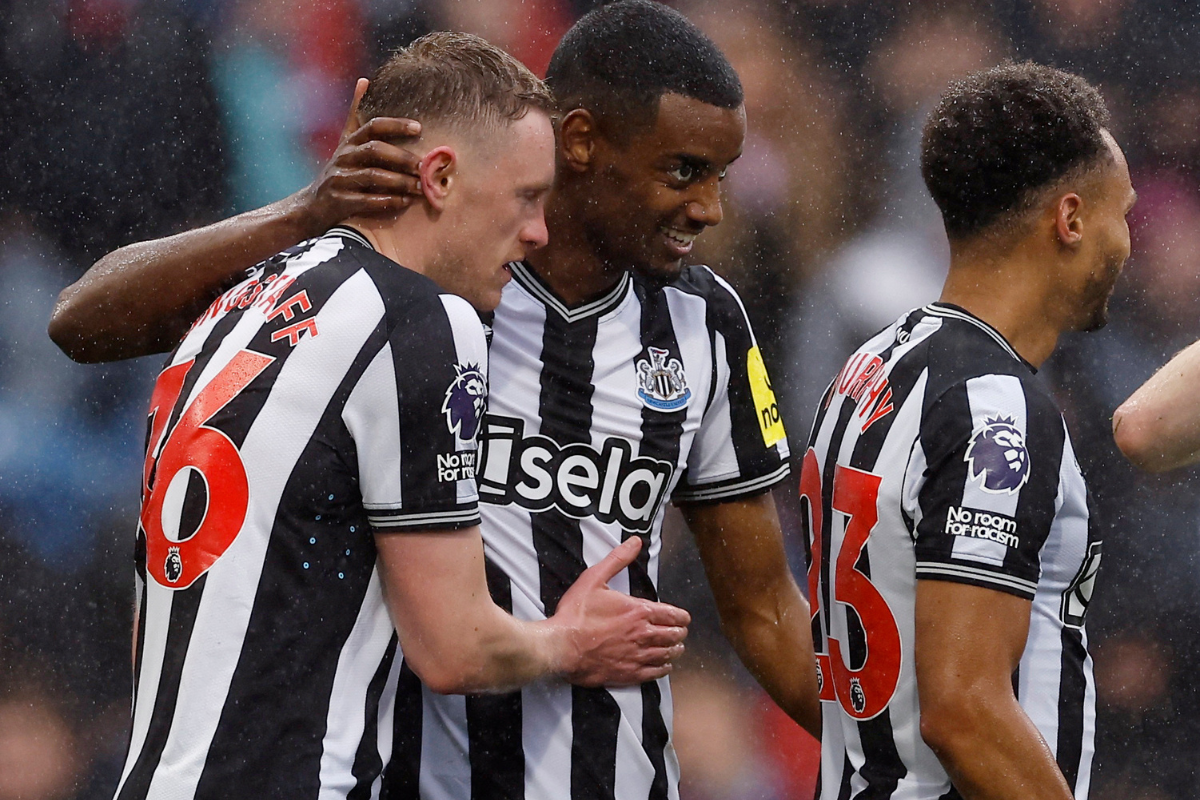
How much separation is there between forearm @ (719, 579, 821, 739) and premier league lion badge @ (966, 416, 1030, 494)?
0.89 metres

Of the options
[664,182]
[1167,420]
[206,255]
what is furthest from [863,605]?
[206,255]

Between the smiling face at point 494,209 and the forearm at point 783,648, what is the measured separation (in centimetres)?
98

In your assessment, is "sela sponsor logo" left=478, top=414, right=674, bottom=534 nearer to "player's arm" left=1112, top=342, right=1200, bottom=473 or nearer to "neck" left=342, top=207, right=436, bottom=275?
"neck" left=342, top=207, right=436, bottom=275

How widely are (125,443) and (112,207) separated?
73cm

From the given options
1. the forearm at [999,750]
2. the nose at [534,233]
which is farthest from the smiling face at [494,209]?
the forearm at [999,750]

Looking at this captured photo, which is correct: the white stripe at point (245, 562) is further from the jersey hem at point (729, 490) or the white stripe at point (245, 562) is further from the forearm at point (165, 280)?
the jersey hem at point (729, 490)

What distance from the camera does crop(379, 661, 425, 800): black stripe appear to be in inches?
90.5

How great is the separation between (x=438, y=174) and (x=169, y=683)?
81cm

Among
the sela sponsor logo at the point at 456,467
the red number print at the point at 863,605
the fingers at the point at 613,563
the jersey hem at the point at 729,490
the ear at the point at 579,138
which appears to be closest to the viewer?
the sela sponsor logo at the point at 456,467

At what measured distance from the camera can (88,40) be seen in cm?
421

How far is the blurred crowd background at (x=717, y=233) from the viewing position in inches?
161

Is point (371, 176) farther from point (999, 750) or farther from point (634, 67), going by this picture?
point (999, 750)

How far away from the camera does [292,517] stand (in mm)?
1730

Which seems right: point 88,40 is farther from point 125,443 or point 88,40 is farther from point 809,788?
point 809,788
